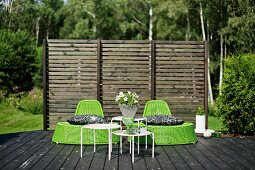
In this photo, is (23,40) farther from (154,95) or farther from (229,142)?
(229,142)

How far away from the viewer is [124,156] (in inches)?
272

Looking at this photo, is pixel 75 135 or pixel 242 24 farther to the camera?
pixel 242 24

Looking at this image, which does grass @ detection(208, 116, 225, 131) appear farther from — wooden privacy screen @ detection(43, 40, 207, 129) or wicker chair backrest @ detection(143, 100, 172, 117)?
wicker chair backrest @ detection(143, 100, 172, 117)

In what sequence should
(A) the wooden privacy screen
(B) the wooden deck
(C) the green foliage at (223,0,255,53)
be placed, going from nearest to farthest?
(B) the wooden deck, (A) the wooden privacy screen, (C) the green foliage at (223,0,255,53)

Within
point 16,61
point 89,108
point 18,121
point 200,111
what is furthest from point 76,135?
point 16,61

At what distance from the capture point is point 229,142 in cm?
Answer: 850

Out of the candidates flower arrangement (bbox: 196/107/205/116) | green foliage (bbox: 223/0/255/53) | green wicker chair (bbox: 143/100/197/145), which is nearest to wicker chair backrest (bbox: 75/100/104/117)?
green wicker chair (bbox: 143/100/197/145)

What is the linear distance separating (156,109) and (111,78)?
1.66 metres

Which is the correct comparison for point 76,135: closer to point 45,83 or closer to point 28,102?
point 45,83

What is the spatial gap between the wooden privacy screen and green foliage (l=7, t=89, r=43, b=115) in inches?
198

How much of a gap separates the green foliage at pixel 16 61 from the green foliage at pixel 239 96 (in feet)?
35.4

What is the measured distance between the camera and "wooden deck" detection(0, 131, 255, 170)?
20.0 ft

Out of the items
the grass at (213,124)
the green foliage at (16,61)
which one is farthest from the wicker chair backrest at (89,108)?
the green foliage at (16,61)

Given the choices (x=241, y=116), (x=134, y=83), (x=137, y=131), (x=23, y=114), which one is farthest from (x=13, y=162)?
(x=23, y=114)
